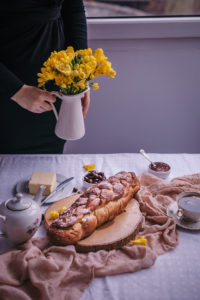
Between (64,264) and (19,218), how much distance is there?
19cm

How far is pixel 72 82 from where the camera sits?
119cm

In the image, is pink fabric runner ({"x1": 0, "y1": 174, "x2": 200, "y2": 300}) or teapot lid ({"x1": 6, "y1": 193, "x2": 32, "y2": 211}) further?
teapot lid ({"x1": 6, "y1": 193, "x2": 32, "y2": 211})

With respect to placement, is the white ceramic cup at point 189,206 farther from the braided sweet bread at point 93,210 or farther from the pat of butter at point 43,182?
the pat of butter at point 43,182

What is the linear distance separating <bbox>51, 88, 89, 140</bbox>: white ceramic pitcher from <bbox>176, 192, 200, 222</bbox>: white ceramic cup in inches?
17.9

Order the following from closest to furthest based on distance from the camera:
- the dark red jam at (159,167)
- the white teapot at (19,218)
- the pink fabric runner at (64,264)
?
the pink fabric runner at (64,264)
the white teapot at (19,218)
the dark red jam at (159,167)

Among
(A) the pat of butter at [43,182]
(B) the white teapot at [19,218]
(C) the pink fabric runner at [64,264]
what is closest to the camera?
(C) the pink fabric runner at [64,264]

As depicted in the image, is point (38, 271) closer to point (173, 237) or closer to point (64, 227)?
point (64, 227)

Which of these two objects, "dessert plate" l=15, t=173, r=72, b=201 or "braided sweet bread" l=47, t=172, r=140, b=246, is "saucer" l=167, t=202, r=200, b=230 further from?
"dessert plate" l=15, t=173, r=72, b=201

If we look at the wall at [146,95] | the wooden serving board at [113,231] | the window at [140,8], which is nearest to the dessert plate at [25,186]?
the wooden serving board at [113,231]

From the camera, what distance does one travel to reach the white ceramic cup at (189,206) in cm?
123

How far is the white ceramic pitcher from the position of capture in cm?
128

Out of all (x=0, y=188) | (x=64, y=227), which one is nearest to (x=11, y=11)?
(x=0, y=188)

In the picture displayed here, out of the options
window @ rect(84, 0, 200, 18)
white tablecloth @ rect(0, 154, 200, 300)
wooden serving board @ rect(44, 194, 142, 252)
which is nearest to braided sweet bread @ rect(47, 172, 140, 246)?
wooden serving board @ rect(44, 194, 142, 252)

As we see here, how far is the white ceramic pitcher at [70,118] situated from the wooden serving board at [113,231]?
0.87 ft
